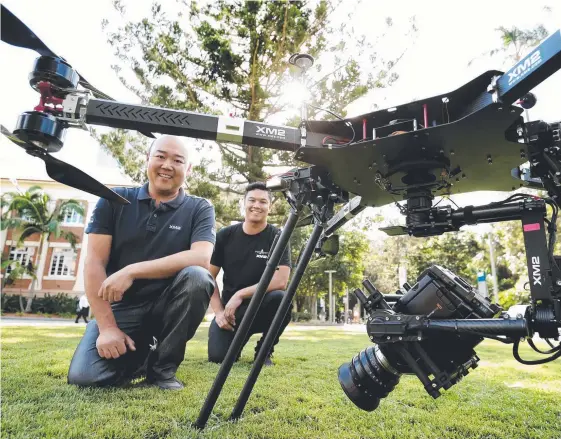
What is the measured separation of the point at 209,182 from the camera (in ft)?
44.8

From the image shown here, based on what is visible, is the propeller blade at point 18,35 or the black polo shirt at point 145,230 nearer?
the propeller blade at point 18,35

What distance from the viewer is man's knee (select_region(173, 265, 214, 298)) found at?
2383 mm

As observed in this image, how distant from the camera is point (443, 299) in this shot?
4.57 feet

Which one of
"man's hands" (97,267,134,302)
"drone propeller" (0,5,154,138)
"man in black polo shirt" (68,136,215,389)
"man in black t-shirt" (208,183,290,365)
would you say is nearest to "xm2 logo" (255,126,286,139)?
"drone propeller" (0,5,154,138)

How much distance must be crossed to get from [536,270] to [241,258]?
123 inches

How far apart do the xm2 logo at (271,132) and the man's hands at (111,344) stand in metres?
1.53

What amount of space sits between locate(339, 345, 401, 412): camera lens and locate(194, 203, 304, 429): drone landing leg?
0.51 m

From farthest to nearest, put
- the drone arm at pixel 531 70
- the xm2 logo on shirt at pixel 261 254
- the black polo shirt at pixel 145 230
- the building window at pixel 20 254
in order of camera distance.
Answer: the building window at pixel 20 254
the xm2 logo on shirt at pixel 261 254
the black polo shirt at pixel 145 230
the drone arm at pixel 531 70

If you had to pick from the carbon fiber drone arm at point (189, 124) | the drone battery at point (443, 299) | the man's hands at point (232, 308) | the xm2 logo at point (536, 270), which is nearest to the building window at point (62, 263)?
the man's hands at point (232, 308)

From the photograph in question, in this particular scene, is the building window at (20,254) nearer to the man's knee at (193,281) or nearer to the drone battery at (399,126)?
the man's knee at (193,281)

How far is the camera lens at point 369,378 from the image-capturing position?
1.57m

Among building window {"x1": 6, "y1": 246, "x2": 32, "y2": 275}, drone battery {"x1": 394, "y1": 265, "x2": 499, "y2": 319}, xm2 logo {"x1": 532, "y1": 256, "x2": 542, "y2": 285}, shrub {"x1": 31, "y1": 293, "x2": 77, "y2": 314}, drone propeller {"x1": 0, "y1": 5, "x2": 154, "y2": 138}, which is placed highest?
building window {"x1": 6, "y1": 246, "x2": 32, "y2": 275}

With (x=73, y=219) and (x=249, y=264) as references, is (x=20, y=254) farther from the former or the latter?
(x=249, y=264)

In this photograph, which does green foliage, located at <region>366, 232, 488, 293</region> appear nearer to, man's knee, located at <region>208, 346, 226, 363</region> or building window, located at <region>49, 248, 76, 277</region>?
building window, located at <region>49, 248, 76, 277</region>
